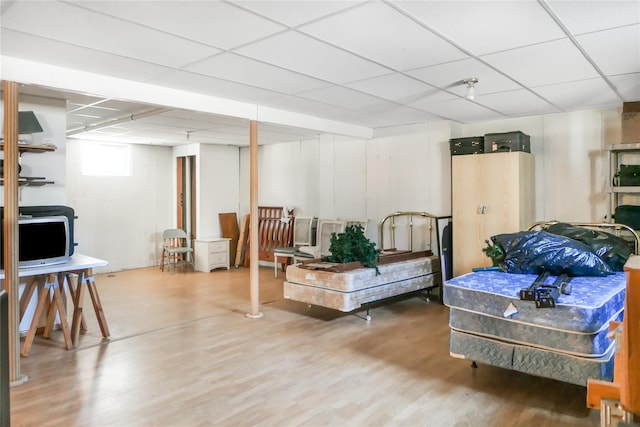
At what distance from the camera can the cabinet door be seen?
5297 millimetres

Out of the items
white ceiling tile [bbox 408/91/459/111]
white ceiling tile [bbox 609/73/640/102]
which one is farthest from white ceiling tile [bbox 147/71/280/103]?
white ceiling tile [bbox 609/73/640/102]

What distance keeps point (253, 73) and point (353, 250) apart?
7.39 ft

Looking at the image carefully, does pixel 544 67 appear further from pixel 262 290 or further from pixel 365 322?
pixel 262 290

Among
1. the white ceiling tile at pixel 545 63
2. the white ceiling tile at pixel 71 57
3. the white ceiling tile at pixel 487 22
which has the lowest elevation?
the white ceiling tile at pixel 487 22

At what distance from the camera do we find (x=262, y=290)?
665cm

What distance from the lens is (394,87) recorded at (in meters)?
4.35

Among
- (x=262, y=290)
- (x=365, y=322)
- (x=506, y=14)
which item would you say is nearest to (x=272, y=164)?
(x=262, y=290)

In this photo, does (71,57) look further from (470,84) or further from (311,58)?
(470,84)

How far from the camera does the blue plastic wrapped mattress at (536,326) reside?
8.93ft

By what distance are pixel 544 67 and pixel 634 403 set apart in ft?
11.0

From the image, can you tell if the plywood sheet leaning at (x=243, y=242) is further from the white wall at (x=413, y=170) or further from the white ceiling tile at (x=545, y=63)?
the white ceiling tile at (x=545, y=63)

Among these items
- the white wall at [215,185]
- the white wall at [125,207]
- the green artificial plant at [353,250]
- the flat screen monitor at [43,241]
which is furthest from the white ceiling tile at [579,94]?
the white wall at [125,207]

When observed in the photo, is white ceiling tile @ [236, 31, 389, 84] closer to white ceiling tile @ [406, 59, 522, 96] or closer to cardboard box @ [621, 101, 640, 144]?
white ceiling tile @ [406, 59, 522, 96]

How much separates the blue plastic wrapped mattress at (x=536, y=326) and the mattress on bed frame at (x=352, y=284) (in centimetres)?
147
